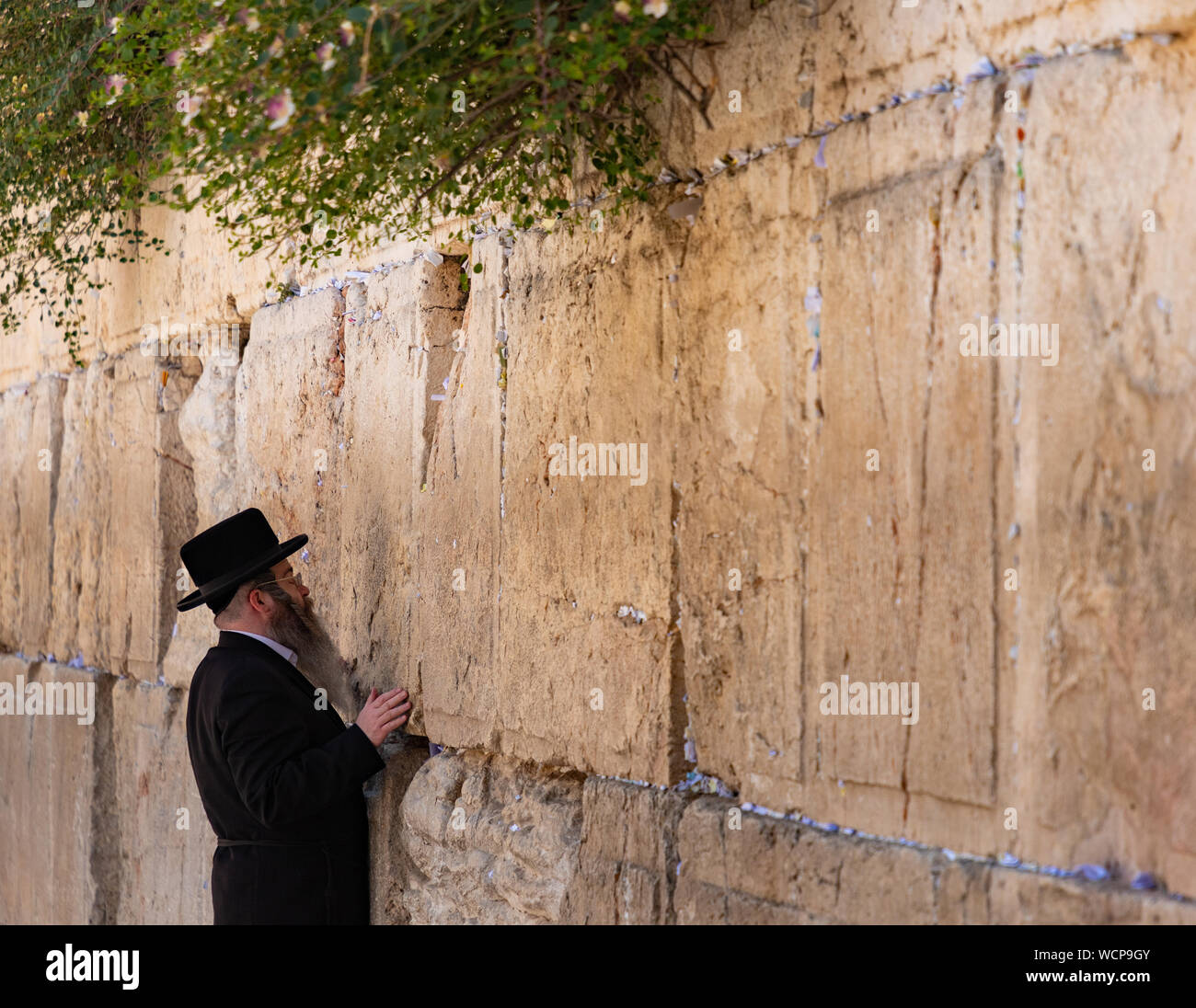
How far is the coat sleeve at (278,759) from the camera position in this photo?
3.74 m

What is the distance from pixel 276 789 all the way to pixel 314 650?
0.57 metres

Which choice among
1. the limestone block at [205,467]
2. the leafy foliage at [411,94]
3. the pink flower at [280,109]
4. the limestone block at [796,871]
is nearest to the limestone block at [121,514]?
the limestone block at [205,467]

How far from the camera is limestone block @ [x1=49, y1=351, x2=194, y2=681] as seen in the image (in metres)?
5.67

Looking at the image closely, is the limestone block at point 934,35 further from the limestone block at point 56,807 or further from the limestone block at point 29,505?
the limestone block at point 29,505

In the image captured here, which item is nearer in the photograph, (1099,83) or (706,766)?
(1099,83)

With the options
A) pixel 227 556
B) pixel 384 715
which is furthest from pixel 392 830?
pixel 227 556

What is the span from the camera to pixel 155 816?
5664 mm

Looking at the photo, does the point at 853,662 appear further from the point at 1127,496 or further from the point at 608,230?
the point at 608,230

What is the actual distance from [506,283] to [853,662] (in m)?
1.59

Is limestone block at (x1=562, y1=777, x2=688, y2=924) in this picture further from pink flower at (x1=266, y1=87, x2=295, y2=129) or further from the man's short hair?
pink flower at (x1=266, y1=87, x2=295, y2=129)

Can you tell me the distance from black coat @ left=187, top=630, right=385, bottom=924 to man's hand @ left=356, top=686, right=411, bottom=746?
2.1 inches

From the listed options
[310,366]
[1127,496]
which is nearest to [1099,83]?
[1127,496]

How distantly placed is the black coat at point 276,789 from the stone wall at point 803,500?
0.15m
